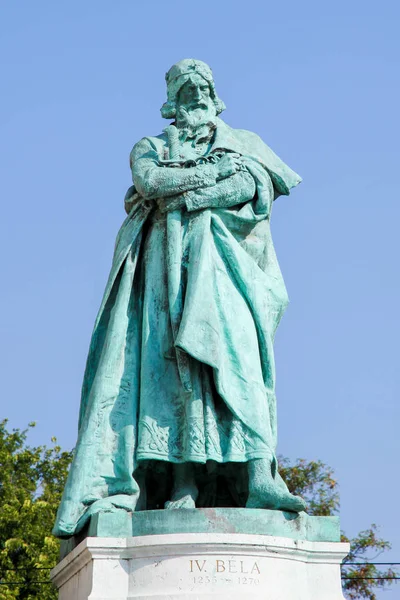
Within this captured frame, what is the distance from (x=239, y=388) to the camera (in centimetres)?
978

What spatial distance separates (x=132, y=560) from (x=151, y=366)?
1.69 metres

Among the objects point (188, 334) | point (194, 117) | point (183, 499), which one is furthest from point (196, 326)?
point (194, 117)

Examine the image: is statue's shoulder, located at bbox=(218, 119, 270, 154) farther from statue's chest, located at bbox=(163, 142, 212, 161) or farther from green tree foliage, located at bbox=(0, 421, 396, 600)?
green tree foliage, located at bbox=(0, 421, 396, 600)

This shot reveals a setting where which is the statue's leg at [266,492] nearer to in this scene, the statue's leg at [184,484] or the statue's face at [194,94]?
the statue's leg at [184,484]

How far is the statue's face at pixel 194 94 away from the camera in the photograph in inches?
432

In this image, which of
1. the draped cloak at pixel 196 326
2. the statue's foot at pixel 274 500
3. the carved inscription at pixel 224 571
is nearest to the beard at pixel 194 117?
the draped cloak at pixel 196 326

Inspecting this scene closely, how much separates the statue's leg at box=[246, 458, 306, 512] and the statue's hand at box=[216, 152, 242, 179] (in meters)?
2.50

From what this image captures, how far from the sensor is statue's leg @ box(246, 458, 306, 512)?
9.37 meters

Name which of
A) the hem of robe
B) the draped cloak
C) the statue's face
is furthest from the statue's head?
the hem of robe

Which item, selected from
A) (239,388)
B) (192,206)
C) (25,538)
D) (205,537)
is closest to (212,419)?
(239,388)

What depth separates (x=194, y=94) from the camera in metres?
11.0

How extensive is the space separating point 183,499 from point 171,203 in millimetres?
2523

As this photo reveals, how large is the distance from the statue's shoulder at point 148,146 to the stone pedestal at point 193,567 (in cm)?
332

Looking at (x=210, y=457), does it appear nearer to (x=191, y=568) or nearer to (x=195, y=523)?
(x=195, y=523)
